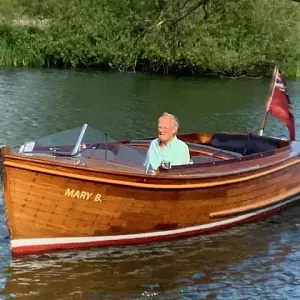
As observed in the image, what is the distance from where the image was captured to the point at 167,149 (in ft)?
29.7

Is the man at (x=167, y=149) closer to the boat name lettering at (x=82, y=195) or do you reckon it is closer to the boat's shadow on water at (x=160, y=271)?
the boat name lettering at (x=82, y=195)

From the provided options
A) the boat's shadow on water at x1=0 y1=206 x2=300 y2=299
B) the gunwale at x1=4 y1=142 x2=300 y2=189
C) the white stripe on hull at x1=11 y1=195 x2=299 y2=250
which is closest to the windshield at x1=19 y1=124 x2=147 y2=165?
the gunwale at x1=4 y1=142 x2=300 y2=189

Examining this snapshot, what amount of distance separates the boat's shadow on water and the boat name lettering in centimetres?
77

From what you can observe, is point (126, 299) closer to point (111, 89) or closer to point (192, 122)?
point (192, 122)

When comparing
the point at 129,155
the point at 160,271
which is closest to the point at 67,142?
the point at 129,155

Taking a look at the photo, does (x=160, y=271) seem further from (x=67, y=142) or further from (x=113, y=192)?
(x=67, y=142)

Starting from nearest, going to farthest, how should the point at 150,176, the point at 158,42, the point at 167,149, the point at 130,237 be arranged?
the point at 150,176 → the point at 130,237 → the point at 167,149 → the point at 158,42

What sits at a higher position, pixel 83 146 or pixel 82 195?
pixel 83 146

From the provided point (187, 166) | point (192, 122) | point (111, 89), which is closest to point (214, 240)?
point (187, 166)

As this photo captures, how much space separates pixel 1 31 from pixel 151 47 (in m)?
7.76

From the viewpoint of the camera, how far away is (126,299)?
7.57 meters

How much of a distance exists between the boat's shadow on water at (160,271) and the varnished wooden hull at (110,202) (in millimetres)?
192

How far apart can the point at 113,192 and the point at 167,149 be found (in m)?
1.05

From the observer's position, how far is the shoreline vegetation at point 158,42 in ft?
113
